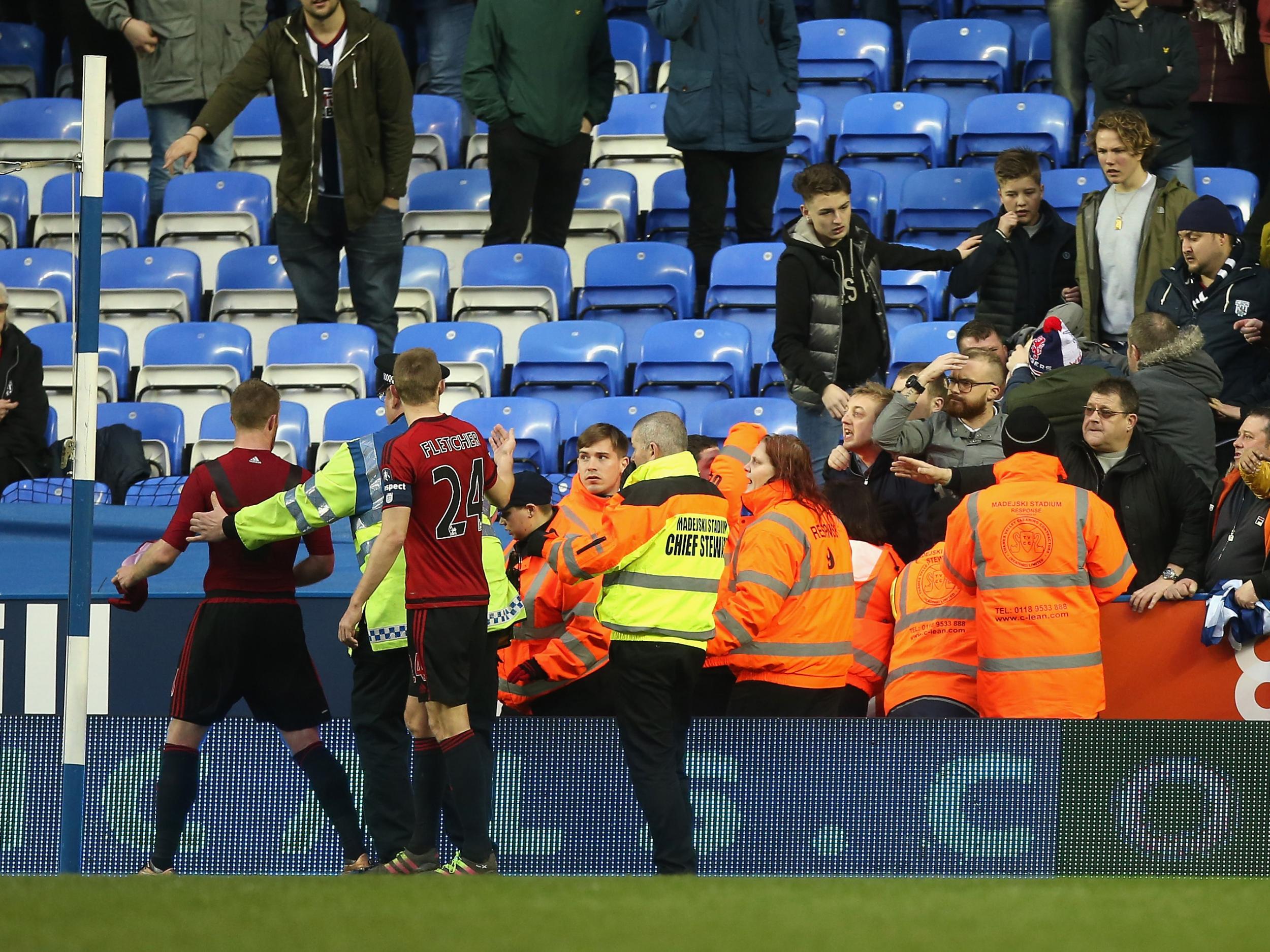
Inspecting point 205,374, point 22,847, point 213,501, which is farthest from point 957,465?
point 205,374

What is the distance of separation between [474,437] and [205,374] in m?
4.67

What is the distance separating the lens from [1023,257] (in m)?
9.20

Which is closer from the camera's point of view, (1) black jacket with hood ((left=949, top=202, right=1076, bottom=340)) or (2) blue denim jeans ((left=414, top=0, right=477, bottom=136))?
(1) black jacket with hood ((left=949, top=202, right=1076, bottom=340))

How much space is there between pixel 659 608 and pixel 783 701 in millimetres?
700

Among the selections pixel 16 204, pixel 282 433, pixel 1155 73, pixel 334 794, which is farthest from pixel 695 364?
pixel 16 204

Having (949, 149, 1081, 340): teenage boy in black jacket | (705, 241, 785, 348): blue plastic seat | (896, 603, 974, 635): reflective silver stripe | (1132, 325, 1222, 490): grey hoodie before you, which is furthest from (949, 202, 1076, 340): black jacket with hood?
(896, 603, 974, 635): reflective silver stripe

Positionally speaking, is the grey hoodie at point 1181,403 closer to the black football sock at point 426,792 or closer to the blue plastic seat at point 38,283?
the black football sock at point 426,792

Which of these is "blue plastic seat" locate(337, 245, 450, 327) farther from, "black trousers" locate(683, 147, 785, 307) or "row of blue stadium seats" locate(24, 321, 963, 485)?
"black trousers" locate(683, 147, 785, 307)

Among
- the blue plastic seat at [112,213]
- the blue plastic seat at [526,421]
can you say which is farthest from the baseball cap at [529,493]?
the blue plastic seat at [112,213]

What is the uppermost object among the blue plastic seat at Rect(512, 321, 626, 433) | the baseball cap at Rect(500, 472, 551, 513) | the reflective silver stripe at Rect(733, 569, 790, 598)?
the blue plastic seat at Rect(512, 321, 626, 433)

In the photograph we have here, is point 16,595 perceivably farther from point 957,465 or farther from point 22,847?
point 957,465

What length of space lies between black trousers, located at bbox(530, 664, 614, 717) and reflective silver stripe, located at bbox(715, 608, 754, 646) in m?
0.83

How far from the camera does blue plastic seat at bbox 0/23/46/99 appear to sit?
45.4 ft

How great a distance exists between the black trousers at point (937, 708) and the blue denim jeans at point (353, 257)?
Result: 475 cm
